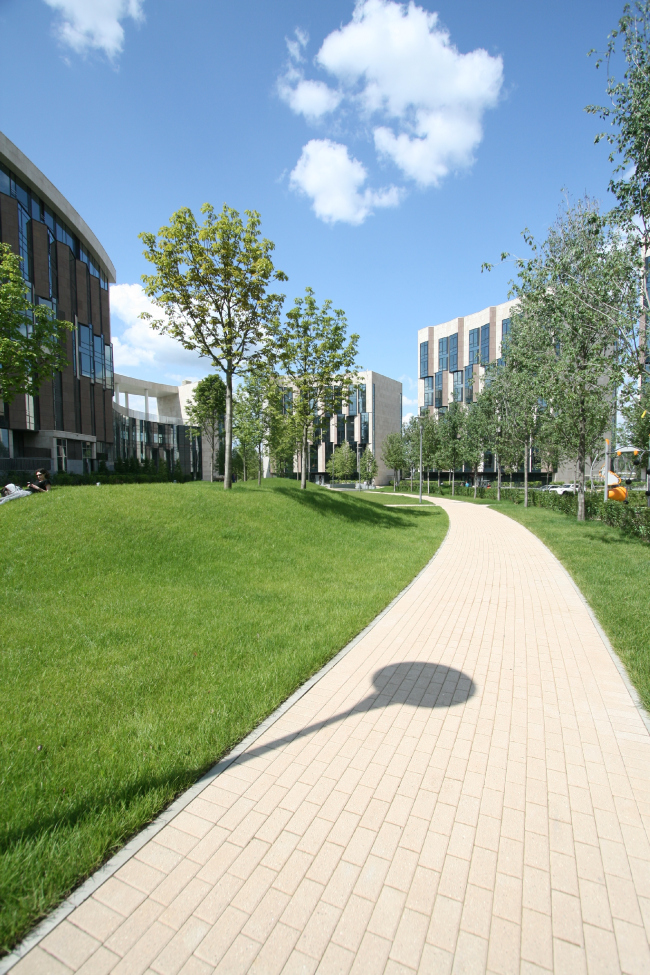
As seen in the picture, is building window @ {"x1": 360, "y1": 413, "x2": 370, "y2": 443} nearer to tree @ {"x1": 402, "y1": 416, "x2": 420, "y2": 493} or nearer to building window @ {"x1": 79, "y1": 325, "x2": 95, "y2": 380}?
tree @ {"x1": 402, "y1": 416, "x2": 420, "y2": 493}

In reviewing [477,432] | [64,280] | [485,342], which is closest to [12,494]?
[64,280]

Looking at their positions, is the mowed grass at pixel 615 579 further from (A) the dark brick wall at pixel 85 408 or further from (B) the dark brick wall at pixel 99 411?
(B) the dark brick wall at pixel 99 411

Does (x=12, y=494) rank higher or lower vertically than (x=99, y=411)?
lower

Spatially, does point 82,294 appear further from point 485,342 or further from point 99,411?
point 485,342

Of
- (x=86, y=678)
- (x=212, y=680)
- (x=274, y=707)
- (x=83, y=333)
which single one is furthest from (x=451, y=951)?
(x=83, y=333)

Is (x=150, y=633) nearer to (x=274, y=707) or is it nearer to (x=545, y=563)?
(x=274, y=707)

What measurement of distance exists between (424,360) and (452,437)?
1724 inches

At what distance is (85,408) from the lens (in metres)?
36.2

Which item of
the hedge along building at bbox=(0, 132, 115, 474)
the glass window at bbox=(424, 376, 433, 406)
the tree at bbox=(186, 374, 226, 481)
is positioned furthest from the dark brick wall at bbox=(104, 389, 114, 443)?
the glass window at bbox=(424, 376, 433, 406)

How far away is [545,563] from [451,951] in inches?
407

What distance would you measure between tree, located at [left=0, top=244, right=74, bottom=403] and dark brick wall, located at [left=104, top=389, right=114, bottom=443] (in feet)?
85.2

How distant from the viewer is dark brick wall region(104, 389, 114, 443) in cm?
3969

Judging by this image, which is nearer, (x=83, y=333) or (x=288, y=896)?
(x=288, y=896)

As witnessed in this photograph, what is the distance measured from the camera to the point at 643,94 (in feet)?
31.0
